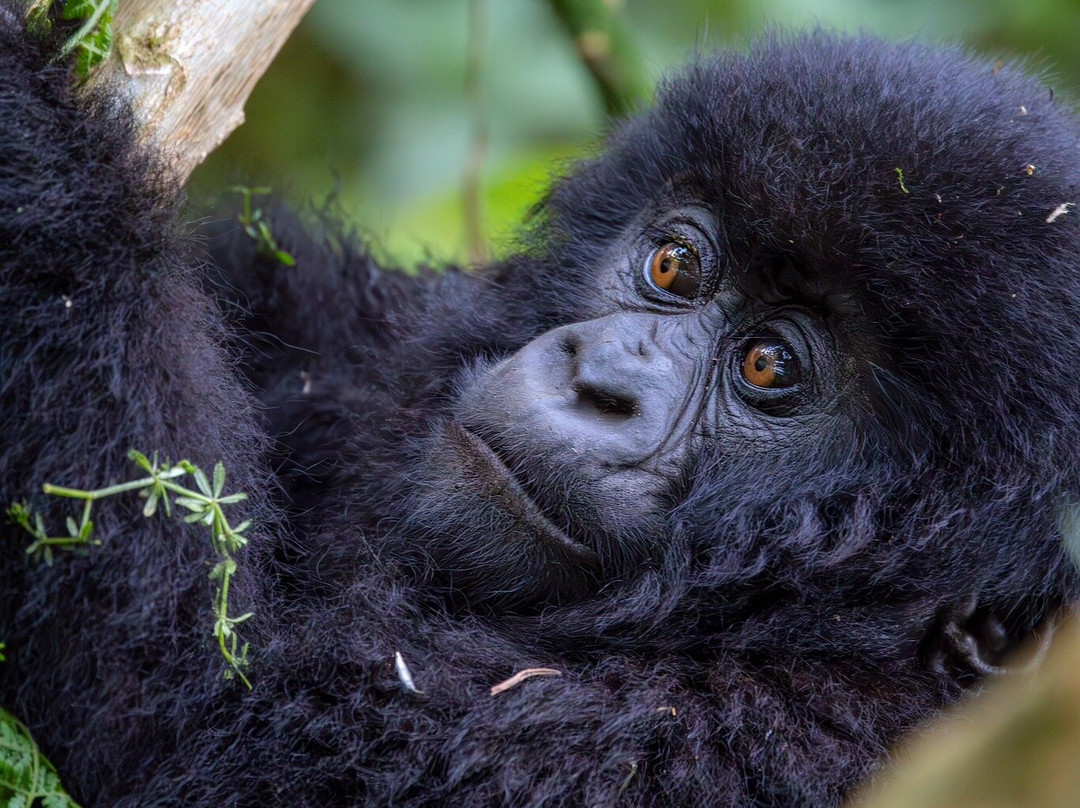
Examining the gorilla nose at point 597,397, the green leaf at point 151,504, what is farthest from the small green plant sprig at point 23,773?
the gorilla nose at point 597,397

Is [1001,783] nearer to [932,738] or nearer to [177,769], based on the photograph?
[932,738]

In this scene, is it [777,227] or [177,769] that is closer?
[177,769]

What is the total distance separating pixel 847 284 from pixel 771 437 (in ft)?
1.41

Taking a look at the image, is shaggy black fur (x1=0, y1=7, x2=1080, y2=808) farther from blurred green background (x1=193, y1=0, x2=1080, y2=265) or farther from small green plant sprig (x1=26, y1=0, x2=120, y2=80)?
blurred green background (x1=193, y1=0, x2=1080, y2=265)

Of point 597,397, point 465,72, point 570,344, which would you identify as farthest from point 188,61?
point 465,72

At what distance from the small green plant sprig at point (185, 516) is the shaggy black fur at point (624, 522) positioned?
1.6 inches

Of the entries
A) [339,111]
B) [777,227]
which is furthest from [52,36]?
[339,111]

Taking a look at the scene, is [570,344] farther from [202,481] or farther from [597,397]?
[202,481]

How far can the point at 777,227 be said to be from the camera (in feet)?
9.20

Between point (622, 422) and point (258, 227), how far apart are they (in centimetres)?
198

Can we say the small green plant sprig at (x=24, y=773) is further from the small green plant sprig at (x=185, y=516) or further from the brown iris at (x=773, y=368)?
the brown iris at (x=773, y=368)

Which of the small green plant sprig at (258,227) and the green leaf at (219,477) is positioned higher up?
the green leaf at (219,477)

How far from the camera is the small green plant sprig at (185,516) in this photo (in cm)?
218

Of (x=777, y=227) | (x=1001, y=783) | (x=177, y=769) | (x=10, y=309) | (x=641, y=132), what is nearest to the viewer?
(x=1001, y=783)
